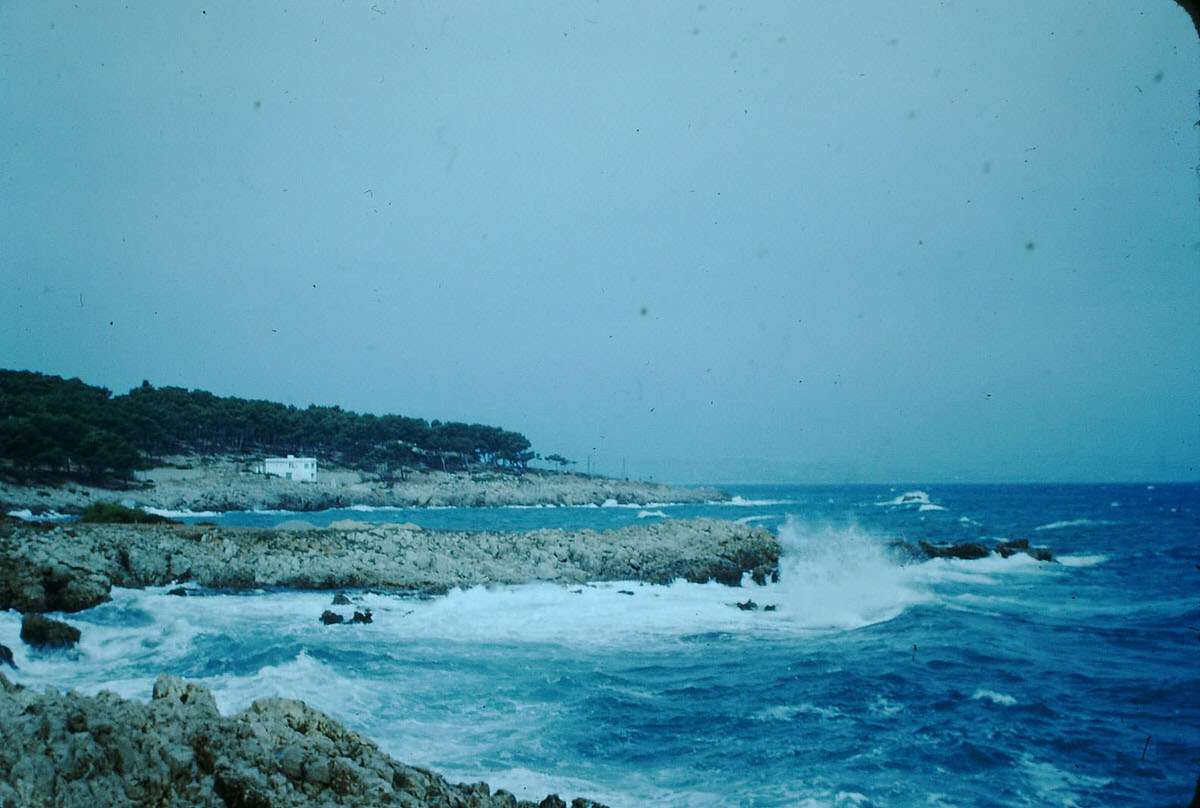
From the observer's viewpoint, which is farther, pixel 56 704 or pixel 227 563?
pixel 227 563

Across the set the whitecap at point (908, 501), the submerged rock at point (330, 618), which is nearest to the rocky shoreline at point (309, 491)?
the submerged rock at point (330, 618)

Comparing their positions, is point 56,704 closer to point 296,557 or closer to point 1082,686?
point 1082,686

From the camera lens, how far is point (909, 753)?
32.6 ft

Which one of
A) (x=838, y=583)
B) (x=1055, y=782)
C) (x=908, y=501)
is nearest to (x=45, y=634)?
(x=1055, y=782)

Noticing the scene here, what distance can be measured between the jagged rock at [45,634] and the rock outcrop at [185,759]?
24.8 ft

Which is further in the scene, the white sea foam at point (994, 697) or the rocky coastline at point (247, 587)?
the white sea foam at point (994, 697)

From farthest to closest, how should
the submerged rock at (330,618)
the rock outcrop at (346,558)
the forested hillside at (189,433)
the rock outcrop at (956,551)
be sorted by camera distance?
the forested hillside at (189,433), the rock outcrop at (956,551), the rock outcrop at (346,558), the submerged rock at (330,618)

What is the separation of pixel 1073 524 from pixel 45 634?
5892 cm

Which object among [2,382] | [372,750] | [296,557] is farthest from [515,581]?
[2,382]

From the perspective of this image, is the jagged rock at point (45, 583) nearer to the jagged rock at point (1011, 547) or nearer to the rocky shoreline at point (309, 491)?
the rocky shoreline at point (309, 491)

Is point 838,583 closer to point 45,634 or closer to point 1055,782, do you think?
point 1055,782

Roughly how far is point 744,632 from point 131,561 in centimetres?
1549

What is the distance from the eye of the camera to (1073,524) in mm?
53906

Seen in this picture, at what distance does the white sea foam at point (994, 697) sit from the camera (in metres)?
12.2
